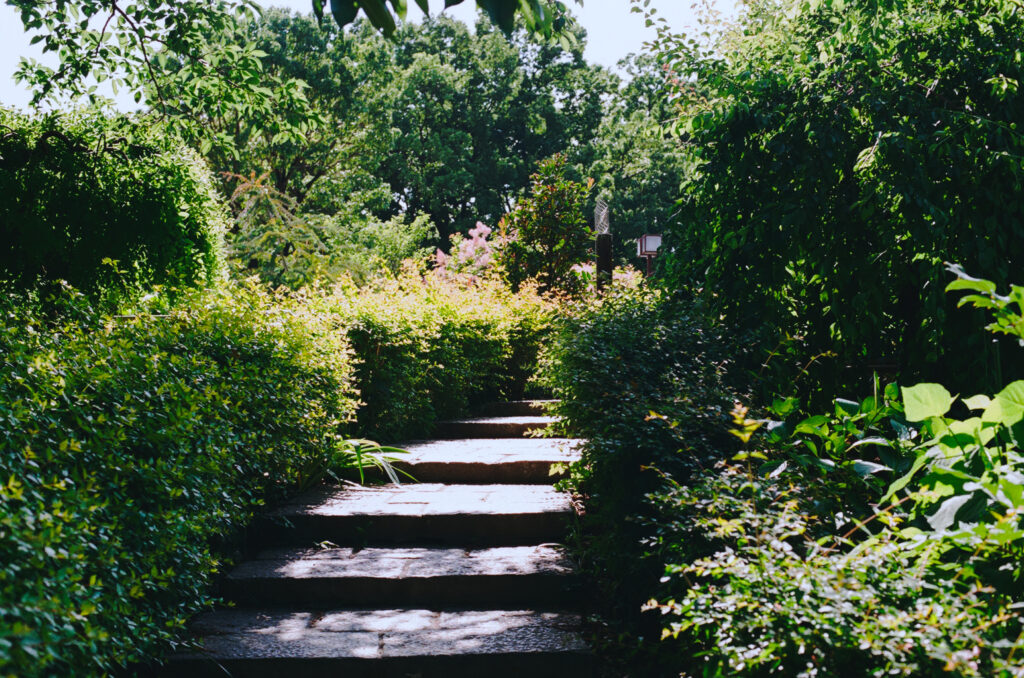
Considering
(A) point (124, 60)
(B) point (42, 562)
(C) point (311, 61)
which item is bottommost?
(B) point (42, 562)

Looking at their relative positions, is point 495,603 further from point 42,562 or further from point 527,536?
point 42,562

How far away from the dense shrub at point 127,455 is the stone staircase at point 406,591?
30 cm

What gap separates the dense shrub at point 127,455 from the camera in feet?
5.71

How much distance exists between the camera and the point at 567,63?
34.1 m

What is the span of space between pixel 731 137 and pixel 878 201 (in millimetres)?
Result: 979

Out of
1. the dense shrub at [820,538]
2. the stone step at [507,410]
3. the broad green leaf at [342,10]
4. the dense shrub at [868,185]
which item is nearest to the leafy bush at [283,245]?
the stone step at [507,410]

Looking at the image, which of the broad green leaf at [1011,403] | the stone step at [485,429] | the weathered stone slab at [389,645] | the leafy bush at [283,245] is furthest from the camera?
the leafy bush at [283,245]

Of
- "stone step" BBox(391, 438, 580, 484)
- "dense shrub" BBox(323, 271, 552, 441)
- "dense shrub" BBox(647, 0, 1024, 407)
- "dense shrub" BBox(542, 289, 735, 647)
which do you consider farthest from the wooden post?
"dense shrub" BBox(647, 0, 1024, 407)

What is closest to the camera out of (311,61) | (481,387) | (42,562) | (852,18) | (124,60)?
(42,562)

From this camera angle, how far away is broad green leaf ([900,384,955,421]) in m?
2.21

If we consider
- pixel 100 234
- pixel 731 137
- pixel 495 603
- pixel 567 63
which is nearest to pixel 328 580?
pixel 495 603

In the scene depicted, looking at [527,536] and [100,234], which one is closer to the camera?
[527,536]

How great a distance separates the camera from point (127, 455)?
259 cm

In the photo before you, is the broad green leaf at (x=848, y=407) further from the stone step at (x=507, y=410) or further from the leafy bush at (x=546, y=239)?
the leafy bush at (x=546, y=239)
